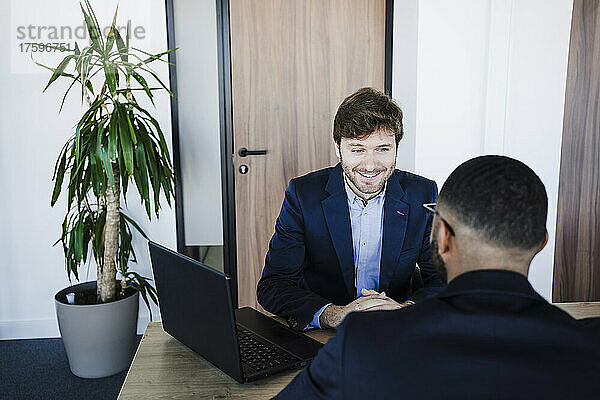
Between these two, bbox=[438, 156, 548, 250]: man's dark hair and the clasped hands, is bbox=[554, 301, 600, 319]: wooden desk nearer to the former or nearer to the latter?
the clasped hands

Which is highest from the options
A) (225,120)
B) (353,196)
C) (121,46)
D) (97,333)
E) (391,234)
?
(121,46)

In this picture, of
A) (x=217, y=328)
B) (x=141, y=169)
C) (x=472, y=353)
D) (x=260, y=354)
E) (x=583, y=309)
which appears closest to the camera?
(x=472, y=353)

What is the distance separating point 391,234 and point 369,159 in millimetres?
256

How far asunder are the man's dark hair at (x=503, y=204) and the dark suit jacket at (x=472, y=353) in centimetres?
10

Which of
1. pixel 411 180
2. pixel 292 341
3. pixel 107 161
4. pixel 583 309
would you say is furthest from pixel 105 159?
pixel 583 309

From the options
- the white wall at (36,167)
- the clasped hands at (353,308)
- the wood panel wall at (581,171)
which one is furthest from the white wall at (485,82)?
the clasped hands at (353,308)

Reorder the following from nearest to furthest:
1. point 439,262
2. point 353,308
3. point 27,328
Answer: point 439,262
point 353,308
point 27,328

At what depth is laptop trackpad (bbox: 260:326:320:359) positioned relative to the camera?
1.44 meters

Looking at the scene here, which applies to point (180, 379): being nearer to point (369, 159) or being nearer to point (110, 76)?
point (369, 159)

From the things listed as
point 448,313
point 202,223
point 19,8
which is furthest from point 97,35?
point 448,313

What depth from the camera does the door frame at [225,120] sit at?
3.33m

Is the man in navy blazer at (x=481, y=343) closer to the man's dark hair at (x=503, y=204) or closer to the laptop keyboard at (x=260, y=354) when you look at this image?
the man's dark hair at (x=503, y=204)

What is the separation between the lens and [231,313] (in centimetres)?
121

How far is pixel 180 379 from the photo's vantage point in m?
1.33
